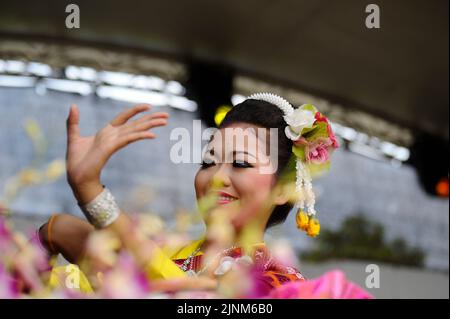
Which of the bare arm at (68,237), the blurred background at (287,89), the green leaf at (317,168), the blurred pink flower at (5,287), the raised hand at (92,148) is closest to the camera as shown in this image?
the blurred pink flower at (5,287)

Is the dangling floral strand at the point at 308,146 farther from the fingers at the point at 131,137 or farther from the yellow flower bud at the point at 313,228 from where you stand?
the fingers at the point at 131,137

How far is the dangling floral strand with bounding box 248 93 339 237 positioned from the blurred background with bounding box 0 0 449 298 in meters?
3.26

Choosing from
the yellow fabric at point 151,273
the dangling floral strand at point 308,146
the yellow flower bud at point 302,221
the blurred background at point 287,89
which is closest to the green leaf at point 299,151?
the dangling floral strand at point 308,146

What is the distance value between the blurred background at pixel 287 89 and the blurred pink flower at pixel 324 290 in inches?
155

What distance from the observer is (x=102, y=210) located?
0.73m

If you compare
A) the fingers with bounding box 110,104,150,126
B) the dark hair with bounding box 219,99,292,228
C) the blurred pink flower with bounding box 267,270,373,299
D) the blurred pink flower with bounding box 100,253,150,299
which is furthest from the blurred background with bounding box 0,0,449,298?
the blurred pink flower with bounding box 100,253,150,299

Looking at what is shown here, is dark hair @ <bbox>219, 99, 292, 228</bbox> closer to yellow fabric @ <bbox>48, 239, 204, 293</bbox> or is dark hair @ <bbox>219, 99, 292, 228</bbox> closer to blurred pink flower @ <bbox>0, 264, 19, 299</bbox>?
yellow fabric @ <bbox>48, 239, 204, 293</bbox>

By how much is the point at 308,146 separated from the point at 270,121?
0.29 feet

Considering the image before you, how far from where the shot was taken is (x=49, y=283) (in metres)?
0.77

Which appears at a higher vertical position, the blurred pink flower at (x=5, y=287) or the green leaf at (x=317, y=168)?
the green leaf at (x=317, y=168)

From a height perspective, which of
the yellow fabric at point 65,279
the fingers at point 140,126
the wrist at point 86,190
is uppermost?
the fingers at point 140,126

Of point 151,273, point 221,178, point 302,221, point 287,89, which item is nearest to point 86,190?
point 151,273

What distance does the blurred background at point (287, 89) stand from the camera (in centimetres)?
496

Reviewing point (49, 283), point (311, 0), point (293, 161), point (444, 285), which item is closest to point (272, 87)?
point (311, 0)
